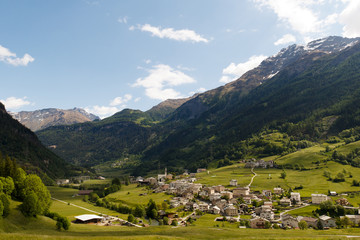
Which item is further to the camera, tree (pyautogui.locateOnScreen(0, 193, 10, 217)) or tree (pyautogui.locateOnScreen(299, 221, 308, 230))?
tree (pyautogui.locateOnScreen(299, 221, 308, 230))

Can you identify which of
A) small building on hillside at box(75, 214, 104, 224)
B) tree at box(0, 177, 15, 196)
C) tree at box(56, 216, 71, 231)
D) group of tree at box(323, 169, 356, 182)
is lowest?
small building on hillside at box(75, 214, 104, 224)

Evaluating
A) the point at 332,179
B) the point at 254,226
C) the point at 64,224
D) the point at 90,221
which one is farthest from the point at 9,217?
the point at 332,179

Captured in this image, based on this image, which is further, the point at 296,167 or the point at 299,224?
the point at 296,167

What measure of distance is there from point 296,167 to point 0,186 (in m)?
184

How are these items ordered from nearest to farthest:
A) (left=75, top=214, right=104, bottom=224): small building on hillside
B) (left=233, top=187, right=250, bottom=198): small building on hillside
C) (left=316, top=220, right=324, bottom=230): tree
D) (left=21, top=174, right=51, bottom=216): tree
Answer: (left=21, top=174, right=51, bottom=216): tree, (left=316, top=220, right=324, bottom=230): tree, (left=75, top=214, right=104, bottom=224): small building on hillside, (left=233, top=187, right=250, bottom=198): small building on hillside

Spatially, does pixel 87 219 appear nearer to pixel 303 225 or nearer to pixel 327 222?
pixel 303 225

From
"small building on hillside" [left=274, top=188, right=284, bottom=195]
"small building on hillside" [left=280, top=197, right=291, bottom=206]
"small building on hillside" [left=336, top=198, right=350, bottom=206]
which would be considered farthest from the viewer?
"small building on hillside" [left=274, top=188, right=284, bottom=195]

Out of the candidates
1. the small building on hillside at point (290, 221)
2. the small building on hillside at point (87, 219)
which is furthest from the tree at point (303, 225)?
the small building on hillside at point (87, 219)

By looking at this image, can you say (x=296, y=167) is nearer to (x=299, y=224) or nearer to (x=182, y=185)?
(x=182, y=185)

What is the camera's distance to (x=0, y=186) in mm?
58125

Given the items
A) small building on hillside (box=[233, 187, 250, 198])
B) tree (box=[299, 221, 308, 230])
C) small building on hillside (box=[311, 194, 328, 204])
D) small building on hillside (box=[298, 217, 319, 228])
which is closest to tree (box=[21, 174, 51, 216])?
tree (box=[299, 221, 308, 230])

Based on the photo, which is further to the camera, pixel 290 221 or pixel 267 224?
pixel 290 221

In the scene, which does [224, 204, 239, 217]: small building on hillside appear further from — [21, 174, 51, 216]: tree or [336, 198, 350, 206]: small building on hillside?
[21, 174, 51, 216]: tree

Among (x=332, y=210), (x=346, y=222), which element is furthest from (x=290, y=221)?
(x=332, y=210)
